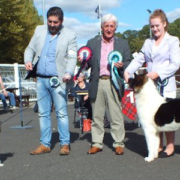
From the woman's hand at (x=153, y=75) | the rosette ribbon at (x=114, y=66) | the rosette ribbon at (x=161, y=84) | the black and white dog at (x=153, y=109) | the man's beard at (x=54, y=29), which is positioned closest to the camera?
the black and white dog at (x=153, y=109)

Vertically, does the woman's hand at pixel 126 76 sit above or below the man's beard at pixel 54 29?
below

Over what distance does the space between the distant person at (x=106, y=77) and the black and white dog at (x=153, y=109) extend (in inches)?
23.8

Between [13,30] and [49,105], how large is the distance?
76.9ft

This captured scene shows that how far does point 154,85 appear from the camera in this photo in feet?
18.5

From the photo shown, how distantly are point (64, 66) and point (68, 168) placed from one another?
1694mm

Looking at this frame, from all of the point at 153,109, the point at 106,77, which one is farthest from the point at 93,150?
the point at 153,109

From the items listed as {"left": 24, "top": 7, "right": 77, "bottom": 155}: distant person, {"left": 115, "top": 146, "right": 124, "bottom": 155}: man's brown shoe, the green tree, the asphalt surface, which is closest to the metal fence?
the green tree

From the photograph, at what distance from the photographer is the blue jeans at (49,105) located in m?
6.33

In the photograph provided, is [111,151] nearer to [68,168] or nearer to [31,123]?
[68,168]

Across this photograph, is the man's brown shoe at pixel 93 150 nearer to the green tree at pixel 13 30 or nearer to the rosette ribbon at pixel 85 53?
the rosette ribbon at pixel 85 53

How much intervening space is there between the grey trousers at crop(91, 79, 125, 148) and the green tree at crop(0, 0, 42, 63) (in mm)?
22512

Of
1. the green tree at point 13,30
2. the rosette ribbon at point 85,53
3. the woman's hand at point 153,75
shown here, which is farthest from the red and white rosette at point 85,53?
the green tree at point 13,30

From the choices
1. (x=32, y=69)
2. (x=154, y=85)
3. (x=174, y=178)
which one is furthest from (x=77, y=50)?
(x=174, y=178)

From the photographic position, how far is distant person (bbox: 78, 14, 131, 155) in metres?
6.17
